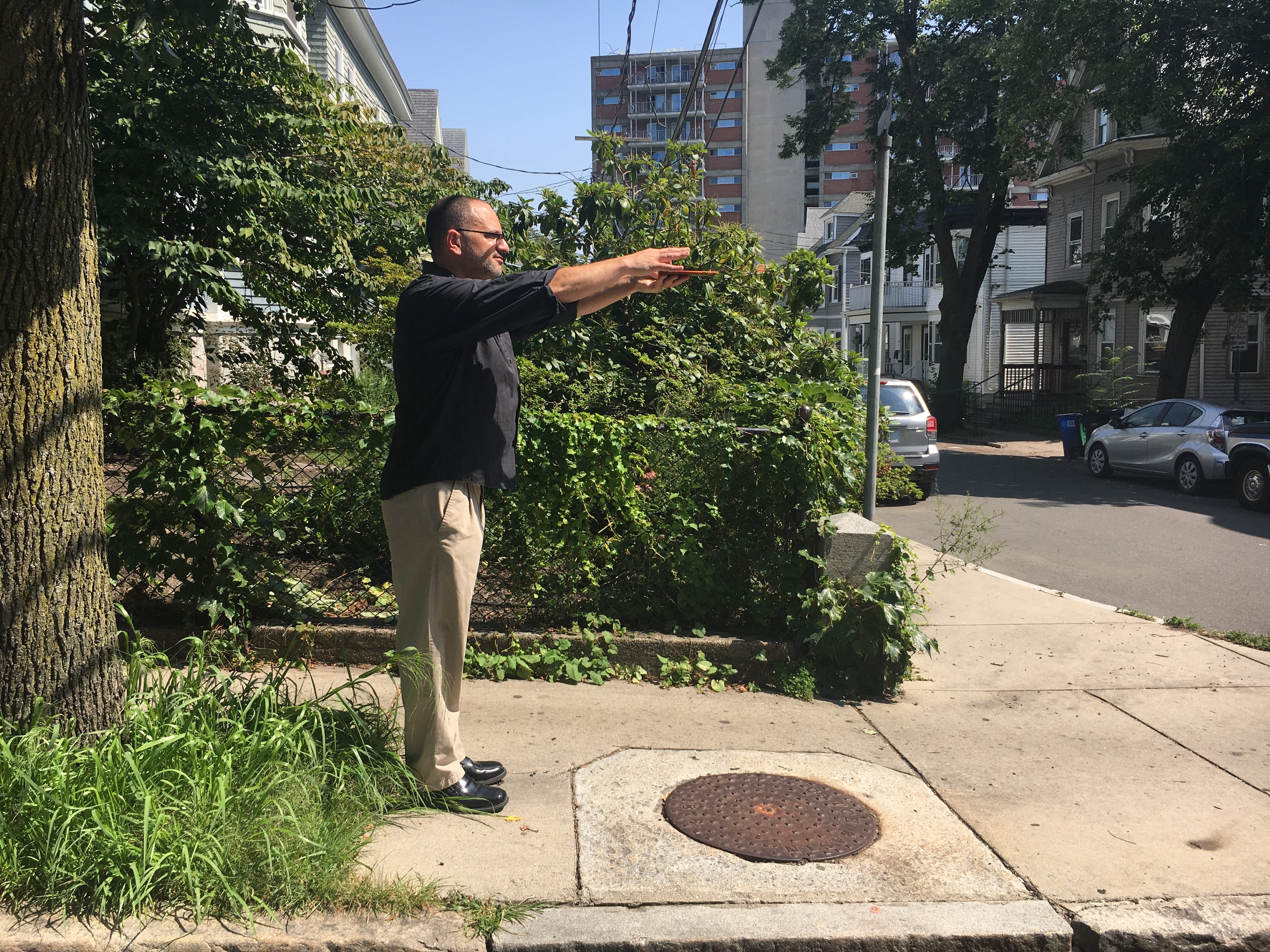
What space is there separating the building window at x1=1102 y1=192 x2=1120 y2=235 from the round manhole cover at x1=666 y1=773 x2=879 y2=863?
31.3 meters

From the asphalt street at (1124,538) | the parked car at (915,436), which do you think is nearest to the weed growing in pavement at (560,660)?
the asphalt street at (1124,538)

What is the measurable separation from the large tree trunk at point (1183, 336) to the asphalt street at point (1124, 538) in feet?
13.9

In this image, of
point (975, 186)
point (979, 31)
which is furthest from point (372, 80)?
point (975, 186)

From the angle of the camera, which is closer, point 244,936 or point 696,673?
point 244,936

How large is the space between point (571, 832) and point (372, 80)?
108 ft

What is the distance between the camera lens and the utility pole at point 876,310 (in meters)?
5.78

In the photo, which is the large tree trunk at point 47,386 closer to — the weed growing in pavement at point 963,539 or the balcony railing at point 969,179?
the weed growing in pavement at point 963,539

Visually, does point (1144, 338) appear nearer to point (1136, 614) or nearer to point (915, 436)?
point (915, 436)

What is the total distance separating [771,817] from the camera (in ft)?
12.2

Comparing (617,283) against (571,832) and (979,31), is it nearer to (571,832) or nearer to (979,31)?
(571,832)

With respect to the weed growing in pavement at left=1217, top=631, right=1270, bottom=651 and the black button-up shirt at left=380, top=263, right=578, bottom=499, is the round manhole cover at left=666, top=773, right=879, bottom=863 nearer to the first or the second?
the black button-up shirt at left=380, top=263, right=578, bottom=499

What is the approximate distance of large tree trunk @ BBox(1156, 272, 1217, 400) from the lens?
21.0m

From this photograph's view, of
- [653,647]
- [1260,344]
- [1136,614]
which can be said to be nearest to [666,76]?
[1260,344]

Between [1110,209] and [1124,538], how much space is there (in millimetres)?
23676
